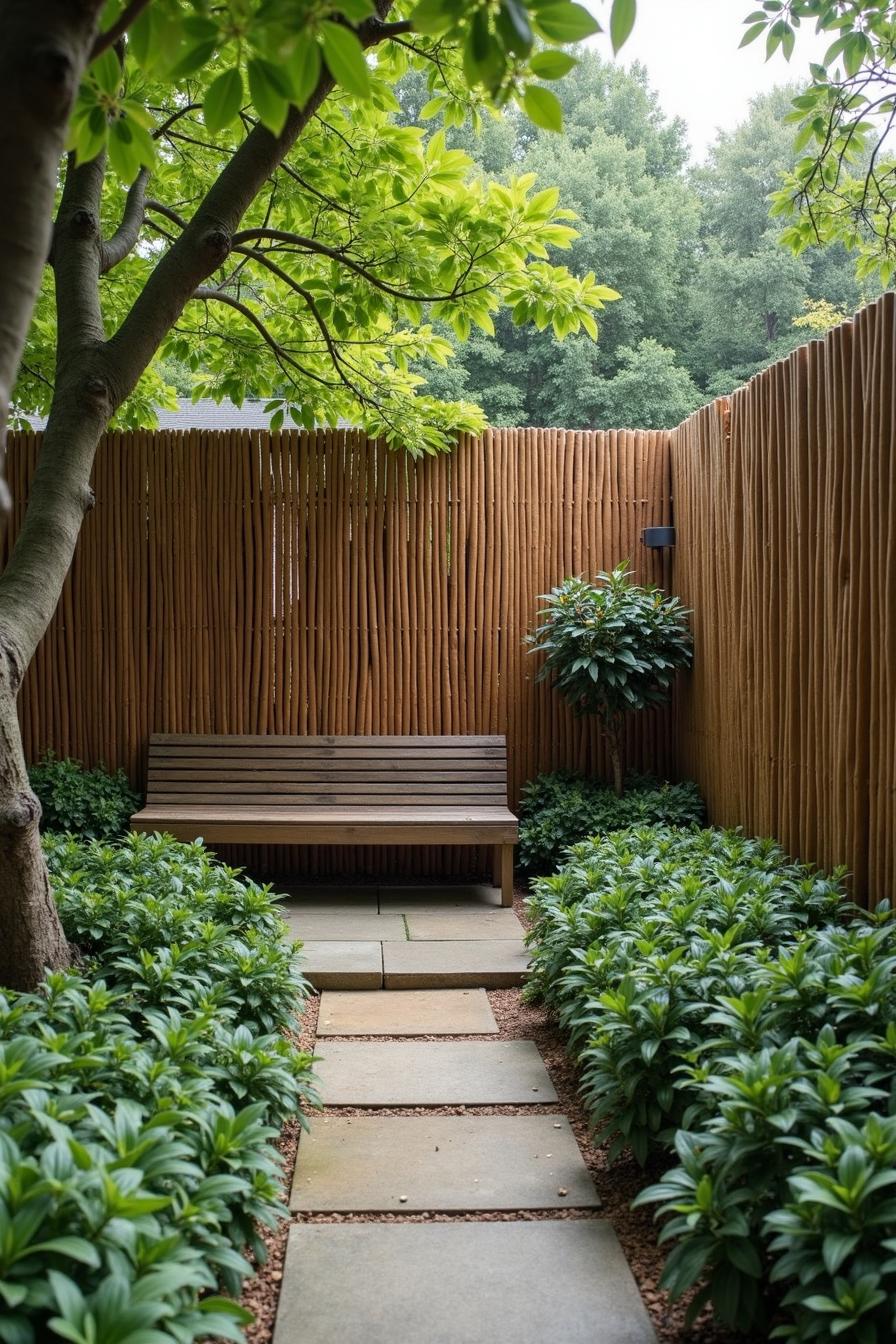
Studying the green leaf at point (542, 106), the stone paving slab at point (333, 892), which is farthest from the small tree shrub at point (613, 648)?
the green leaf at point (542, 106)

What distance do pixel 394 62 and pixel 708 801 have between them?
162 inches

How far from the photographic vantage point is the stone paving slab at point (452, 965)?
500 centimetres

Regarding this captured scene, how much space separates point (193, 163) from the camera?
237 inches

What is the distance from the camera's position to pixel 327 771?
267 inches

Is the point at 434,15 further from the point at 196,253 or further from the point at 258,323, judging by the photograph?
the point at 258,323

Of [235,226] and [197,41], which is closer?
[197,41]

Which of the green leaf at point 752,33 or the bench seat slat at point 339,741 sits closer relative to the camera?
the green leaf at point 752,33

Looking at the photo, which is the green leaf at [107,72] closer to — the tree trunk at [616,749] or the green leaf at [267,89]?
the green leaf at [267,89]

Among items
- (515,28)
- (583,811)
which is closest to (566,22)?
(515,28)

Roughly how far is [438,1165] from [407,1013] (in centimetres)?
136

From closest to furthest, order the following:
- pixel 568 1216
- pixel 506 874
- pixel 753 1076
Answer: pixel 753 1076 → pixel 568 1216 → pixel 506 874

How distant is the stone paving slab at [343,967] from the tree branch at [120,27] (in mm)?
3763

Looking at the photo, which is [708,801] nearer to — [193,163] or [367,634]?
[367,634]

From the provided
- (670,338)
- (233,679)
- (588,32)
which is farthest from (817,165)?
(670,338)
